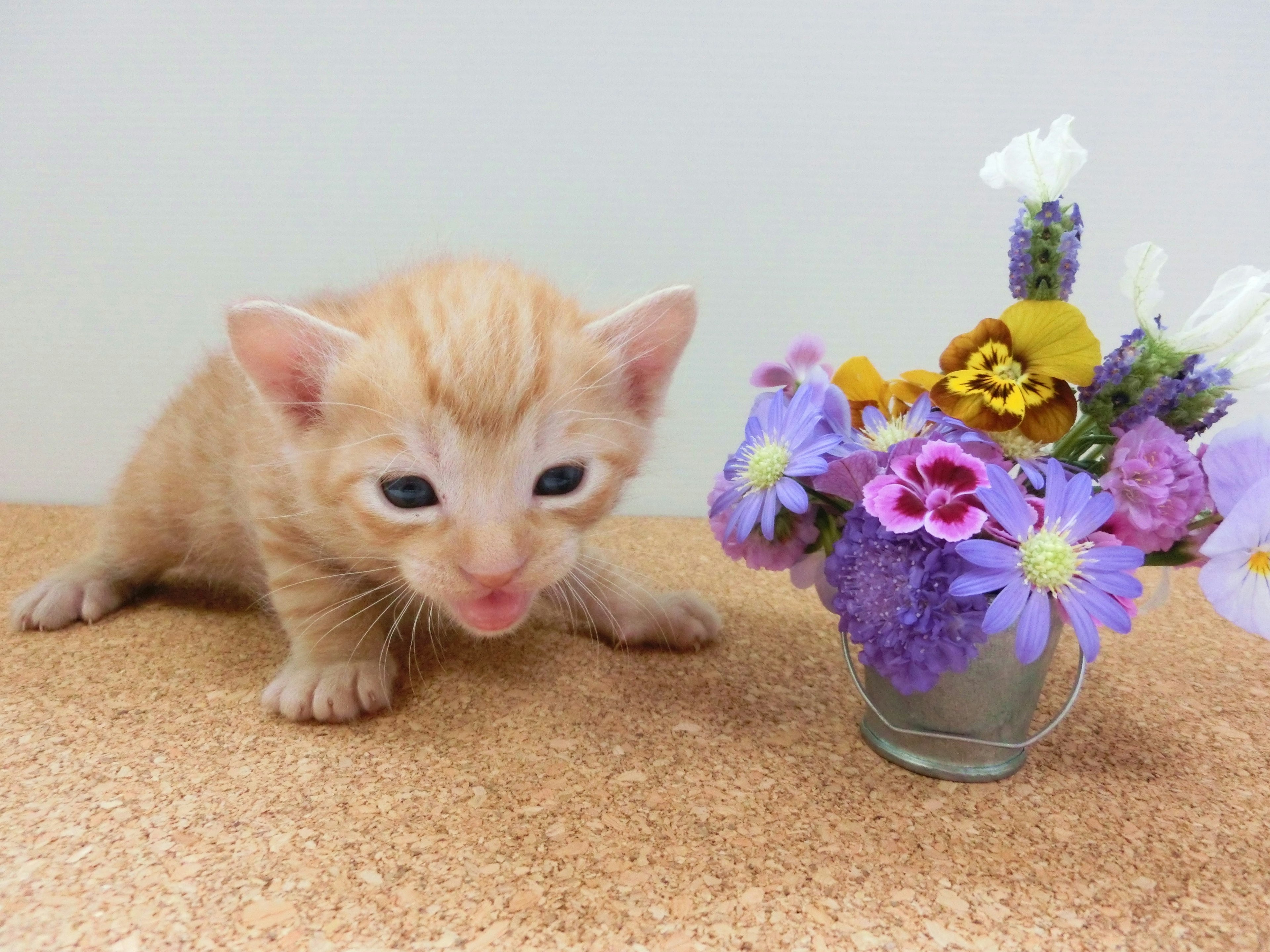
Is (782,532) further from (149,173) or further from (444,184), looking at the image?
(149,173)

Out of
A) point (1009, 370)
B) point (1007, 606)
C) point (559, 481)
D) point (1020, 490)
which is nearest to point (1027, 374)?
point (1009, 370)

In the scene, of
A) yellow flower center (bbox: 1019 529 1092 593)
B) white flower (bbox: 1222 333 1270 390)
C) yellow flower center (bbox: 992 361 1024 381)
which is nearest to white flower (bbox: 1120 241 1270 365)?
white flower (bbox: 1222 333 1270 390)

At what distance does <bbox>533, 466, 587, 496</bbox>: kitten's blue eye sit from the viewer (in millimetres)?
838

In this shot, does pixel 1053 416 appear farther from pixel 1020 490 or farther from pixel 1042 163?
pixel 1042 163

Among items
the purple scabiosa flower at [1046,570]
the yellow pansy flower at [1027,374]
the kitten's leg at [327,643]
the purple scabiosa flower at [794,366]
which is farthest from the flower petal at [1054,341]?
the kitten's leg at [327,643]

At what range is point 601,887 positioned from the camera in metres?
0.64

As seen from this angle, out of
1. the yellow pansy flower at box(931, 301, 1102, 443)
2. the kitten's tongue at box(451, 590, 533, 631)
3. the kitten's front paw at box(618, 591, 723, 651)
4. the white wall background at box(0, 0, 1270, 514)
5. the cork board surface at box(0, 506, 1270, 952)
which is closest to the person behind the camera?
the cork board surface at box(0, 506, 1270, 952)

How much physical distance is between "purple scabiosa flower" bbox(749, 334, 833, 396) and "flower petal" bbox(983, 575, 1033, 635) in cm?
32

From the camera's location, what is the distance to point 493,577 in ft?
2.54

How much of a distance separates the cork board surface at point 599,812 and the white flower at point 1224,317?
0.42 metres

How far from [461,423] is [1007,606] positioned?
52 cm

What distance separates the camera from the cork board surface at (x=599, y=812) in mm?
600

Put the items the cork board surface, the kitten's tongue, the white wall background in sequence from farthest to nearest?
the white wall background, the kitten's tongue, the cork board surface

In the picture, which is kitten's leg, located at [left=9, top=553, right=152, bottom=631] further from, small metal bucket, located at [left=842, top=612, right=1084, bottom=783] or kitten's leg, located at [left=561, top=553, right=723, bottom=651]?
small metal bucket, located at [left=842, top=612, right=1084, bottom=783]
